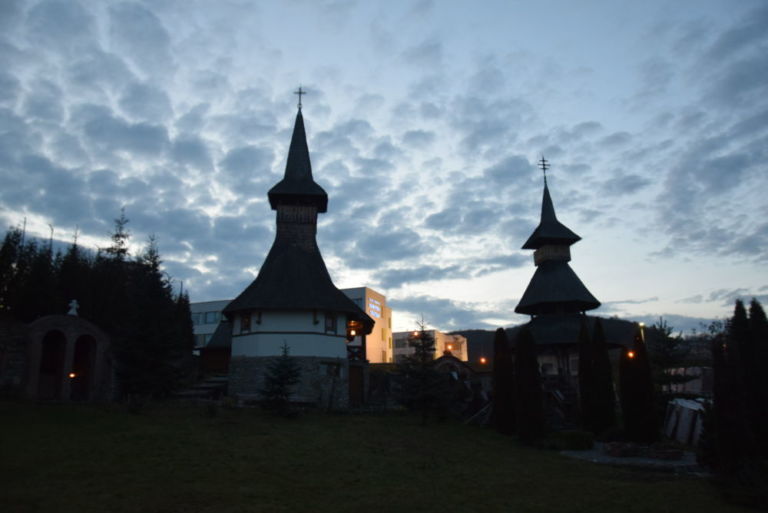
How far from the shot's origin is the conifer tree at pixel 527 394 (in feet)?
68.6

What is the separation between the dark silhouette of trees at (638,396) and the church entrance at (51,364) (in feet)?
89.3

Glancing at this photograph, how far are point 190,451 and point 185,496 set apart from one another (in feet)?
13.3

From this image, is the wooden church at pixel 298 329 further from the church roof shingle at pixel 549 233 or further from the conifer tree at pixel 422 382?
the church roof shingle at pixel 549 233

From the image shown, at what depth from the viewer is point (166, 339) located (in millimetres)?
25094

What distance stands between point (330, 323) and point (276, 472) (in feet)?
50.1

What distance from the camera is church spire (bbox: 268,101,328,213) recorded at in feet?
108

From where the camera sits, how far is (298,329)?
27.9 meters

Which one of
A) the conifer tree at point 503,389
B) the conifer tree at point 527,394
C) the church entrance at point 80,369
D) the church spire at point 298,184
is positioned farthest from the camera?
the church spire at point 298,184

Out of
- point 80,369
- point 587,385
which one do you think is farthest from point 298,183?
point 587,385

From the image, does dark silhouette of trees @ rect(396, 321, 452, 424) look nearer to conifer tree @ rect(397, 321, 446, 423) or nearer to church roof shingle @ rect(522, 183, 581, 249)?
conifer tree @ rect(397, 321, 446, 423)

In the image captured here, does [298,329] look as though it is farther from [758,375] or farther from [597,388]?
[758,375]

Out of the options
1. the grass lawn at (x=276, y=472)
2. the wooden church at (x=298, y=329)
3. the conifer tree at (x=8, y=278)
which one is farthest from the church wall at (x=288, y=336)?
the conifer tree at (x=8, y=278)

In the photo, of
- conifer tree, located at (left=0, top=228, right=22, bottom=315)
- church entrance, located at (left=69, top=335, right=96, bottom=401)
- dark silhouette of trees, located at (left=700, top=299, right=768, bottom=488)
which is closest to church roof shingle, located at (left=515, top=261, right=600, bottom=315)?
dark silhouette of trees, located at (left=700, top=299, right=768, bottom=488)

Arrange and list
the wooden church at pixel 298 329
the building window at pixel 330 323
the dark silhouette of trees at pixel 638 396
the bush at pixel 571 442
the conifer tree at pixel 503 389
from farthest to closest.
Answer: the building window at pixel 330 323 → the wooden church at pixel 298 329 → the conifer tree at pixel 503 389 → the dark silhouette of trees at pixel 638 396 → the bush at pixel 571 442
